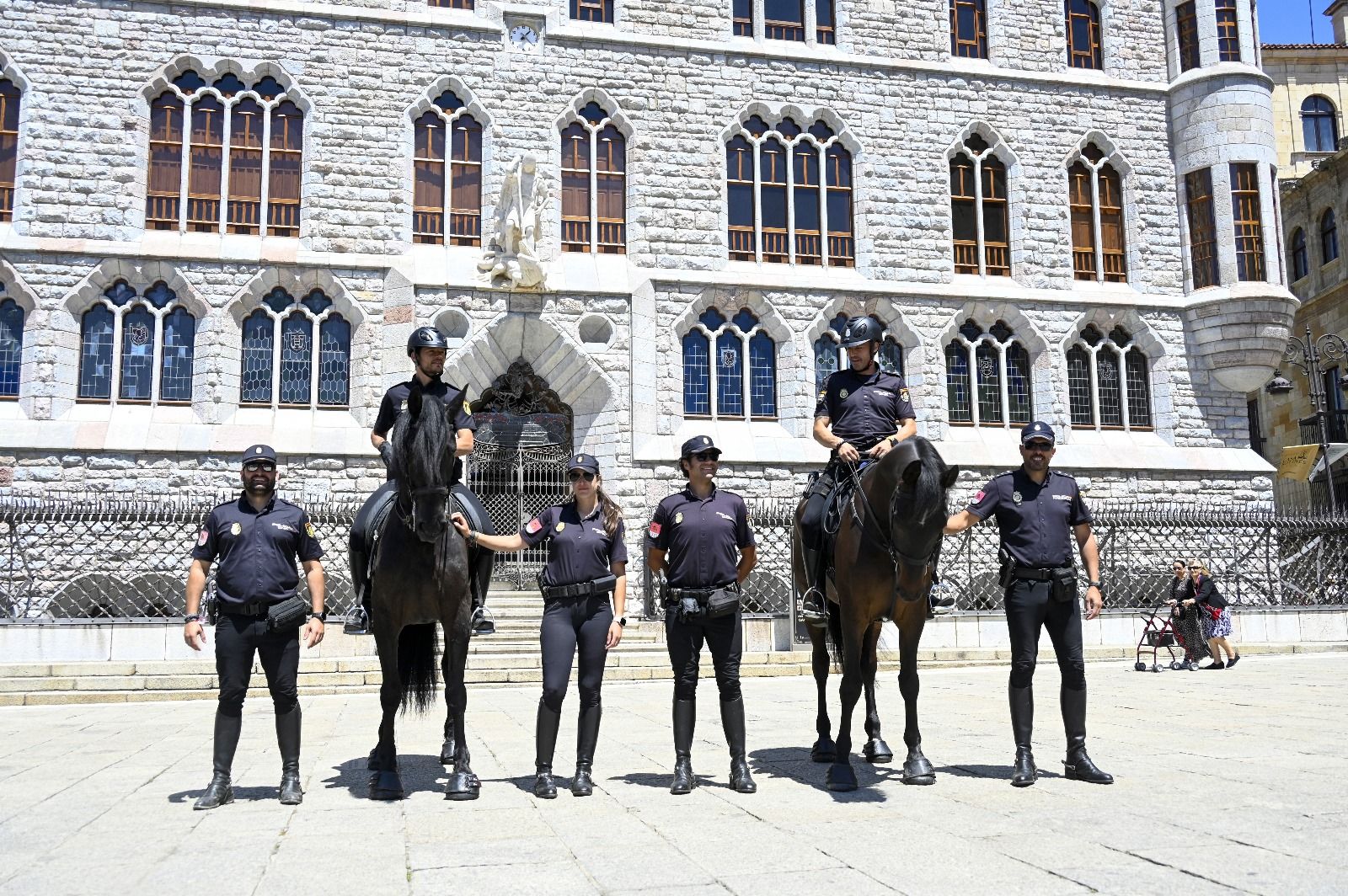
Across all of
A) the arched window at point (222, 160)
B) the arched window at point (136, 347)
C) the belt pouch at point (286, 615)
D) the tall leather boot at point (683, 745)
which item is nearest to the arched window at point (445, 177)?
the arched window at point (222, 160)

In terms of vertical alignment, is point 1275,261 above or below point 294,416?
above

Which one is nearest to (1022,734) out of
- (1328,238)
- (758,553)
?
(758,553)

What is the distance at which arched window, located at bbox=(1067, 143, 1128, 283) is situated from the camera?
22.3 m

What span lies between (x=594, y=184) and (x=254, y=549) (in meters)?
A: 15.1

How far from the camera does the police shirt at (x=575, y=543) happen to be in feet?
20.9

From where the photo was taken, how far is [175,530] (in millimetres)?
15805

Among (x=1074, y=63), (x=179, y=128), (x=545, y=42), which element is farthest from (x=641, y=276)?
(x=1074, y=63)

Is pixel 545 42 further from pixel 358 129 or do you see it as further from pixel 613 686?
pixel 613 686

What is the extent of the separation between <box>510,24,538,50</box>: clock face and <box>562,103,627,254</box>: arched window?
149cm

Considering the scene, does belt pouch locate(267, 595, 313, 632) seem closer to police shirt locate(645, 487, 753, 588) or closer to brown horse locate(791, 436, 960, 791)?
police shirt locate(645, 487, 753, 588)

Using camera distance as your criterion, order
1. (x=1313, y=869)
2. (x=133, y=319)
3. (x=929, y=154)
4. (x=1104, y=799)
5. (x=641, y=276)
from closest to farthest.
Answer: (x=1313, y=869) → (x=1104, y=799) → (x=133, y=319) → (x=641, y=276) → (x=929, y=154)

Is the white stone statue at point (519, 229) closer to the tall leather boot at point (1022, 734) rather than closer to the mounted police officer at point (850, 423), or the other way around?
the mounted police officer at point (850, 423)

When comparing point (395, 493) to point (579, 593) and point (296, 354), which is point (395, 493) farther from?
point (296, 354)

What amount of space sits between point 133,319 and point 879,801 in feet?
55.4
